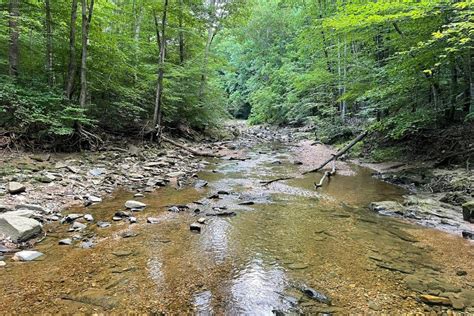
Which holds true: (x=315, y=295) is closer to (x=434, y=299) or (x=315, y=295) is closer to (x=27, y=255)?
(x=434, y=299)

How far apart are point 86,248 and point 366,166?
11001mm

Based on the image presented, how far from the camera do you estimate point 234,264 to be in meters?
4.46

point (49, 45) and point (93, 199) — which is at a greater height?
point (49, 45)

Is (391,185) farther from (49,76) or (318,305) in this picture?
(49,76)

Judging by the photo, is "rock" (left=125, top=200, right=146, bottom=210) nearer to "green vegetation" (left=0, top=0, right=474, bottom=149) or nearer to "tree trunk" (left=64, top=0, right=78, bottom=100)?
"green vegetation" (left=0, top=0, right=474, bottom=149)

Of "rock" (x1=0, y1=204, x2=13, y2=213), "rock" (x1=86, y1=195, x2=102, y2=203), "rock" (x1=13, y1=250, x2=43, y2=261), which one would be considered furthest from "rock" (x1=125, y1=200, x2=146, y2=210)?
"rock" (x1=13, y1=250, x2=43, y2=261)

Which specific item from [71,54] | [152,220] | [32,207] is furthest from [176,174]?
[71,54]

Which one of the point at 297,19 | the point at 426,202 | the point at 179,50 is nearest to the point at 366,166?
the point at 426,202

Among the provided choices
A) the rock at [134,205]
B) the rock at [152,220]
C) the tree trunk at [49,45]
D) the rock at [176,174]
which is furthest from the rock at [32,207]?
the tree trunk at [49,45]

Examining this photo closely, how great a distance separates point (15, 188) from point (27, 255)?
2.69 meters

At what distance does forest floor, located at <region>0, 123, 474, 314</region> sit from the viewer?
3641mm

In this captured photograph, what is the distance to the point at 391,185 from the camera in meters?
9.72

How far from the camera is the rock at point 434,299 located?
359cm

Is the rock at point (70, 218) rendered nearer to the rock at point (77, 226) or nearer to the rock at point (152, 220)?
the rock at point (77, 226)
